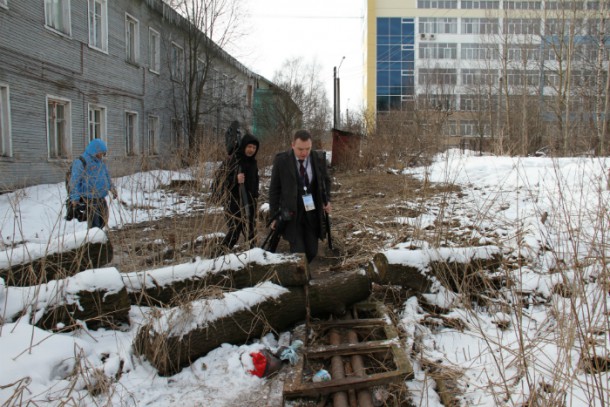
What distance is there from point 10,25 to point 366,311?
36.0 ft

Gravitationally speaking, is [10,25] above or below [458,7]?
below

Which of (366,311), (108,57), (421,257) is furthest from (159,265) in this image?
(108,57)

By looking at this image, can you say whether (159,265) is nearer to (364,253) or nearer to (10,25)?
(364,253)

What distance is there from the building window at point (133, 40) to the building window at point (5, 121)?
650 centimetres

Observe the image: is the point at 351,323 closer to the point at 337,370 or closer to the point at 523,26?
the point at 337,370

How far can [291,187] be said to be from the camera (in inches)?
→ 175

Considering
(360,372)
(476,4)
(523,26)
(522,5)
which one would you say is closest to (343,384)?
(360,372)

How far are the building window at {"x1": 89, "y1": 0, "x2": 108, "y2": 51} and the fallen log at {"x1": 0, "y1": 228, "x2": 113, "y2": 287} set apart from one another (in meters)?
12.1

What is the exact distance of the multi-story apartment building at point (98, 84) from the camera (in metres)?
10.8

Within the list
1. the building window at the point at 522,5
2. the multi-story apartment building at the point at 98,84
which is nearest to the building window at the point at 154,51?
the multi-story apartment building at the point at 98,84

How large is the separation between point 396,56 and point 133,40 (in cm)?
4012

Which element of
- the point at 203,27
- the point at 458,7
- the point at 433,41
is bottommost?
the point at 203,27

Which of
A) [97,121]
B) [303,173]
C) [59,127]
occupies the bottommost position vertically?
[303,173]

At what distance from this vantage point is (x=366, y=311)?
13.8 feet
